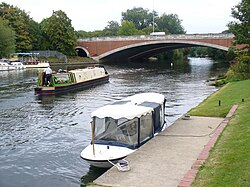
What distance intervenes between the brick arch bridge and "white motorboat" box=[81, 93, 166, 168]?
181 feet

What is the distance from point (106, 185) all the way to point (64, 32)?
86.2 meters

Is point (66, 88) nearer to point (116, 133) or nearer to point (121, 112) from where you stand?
point (121, 112)

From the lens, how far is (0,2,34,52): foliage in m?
89.0

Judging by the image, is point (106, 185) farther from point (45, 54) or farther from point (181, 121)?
point (45, 54)

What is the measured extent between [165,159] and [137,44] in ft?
243

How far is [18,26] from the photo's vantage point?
89.2m

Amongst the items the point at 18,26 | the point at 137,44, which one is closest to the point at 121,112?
the point at 137,44

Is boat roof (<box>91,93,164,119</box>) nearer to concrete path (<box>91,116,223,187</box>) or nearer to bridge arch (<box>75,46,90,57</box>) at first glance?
concrete path (<box>91,116,223,187</box>)

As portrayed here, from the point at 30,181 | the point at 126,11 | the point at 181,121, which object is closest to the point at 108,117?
the point at 30,181

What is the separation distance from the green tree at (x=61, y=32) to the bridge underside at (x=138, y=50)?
7.48 metres

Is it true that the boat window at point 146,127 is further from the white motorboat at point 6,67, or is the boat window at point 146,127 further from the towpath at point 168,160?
the white motorboat at point 6,67

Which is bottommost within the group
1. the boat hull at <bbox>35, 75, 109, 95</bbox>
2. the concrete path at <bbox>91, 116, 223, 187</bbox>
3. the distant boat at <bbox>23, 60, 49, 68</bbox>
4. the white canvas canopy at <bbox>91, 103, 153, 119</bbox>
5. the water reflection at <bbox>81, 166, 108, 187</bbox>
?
Answer: the water reflection at <bbox>81, 166, 108, 187</bbox>

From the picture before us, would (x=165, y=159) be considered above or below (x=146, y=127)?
below

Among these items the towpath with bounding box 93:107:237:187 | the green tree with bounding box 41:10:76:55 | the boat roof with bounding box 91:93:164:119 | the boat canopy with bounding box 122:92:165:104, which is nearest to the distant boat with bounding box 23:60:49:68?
the green tree with bounding box 41:10:76:55
